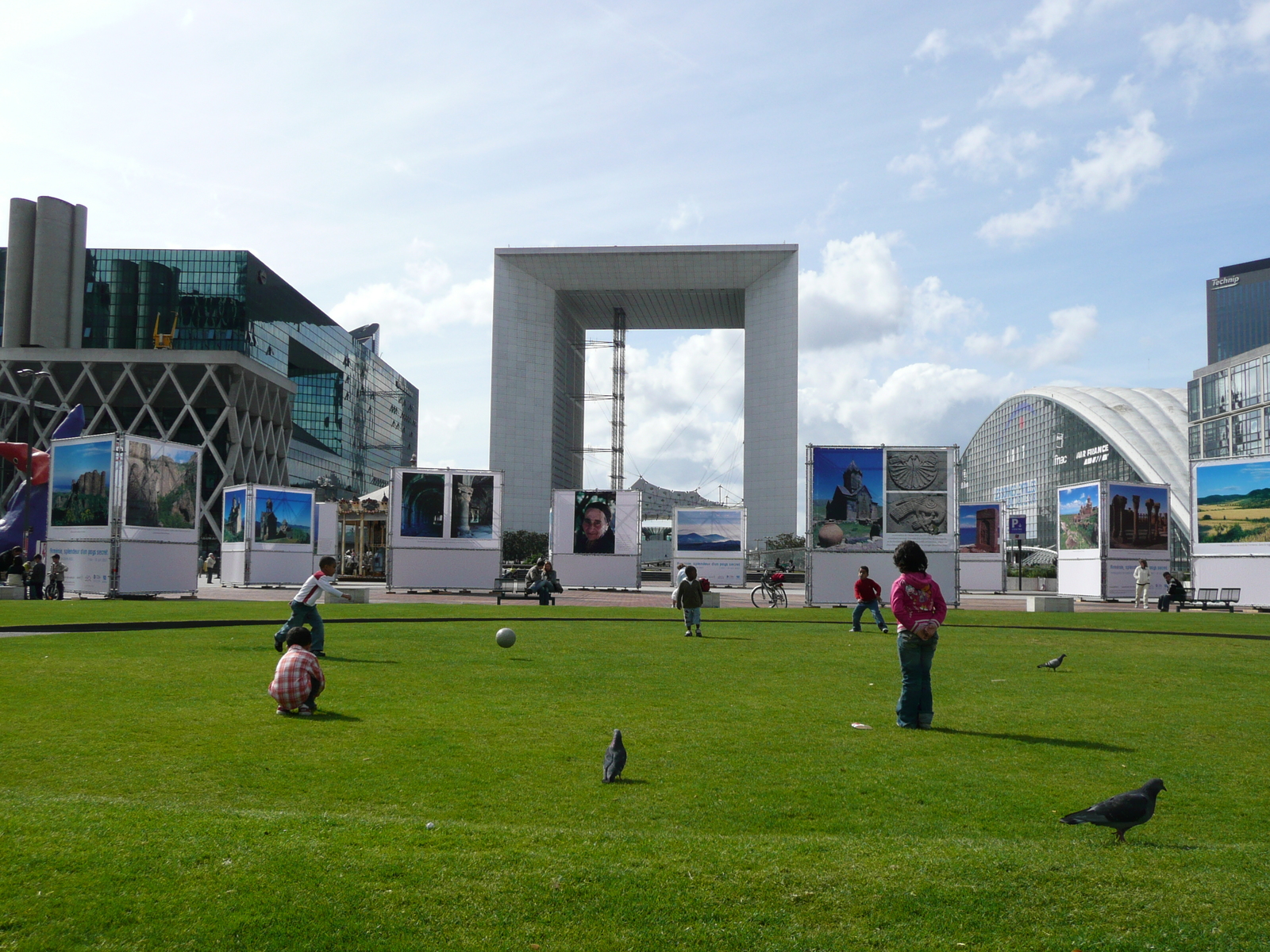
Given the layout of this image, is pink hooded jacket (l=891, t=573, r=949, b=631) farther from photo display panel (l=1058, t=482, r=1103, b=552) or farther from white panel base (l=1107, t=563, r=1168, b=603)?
white panel base (l=1107, t=563, r=1168, b=603)

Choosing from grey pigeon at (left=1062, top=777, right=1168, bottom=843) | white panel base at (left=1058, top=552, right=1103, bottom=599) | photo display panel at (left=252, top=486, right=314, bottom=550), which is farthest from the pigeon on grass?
photo display panel at (left=252, top=486, right=314, bottom=550)

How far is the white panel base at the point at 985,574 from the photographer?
53656mm

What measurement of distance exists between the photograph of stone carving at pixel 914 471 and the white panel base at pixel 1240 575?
1031 centimetres

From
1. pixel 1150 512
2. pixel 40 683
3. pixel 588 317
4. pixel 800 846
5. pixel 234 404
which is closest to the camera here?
pixel 800 846

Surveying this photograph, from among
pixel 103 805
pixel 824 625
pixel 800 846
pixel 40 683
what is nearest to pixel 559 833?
pixel 800 846

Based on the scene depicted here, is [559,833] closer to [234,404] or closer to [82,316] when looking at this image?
[234,404]

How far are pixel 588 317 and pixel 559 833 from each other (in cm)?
11250

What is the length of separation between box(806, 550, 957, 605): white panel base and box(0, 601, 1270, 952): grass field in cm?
1835

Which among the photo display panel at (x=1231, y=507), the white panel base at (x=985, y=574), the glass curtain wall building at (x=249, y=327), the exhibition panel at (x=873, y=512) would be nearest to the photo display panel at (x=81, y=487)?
the exhibition panel at (x=873, y=512)

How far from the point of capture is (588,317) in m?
116

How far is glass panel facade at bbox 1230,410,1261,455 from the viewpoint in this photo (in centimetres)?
9275

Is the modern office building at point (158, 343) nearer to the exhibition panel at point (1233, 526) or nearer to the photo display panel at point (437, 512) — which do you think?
the photo display panel at point (437, 512)

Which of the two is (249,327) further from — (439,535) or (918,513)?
(918,513)

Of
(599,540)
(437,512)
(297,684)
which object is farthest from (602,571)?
(297,684)
